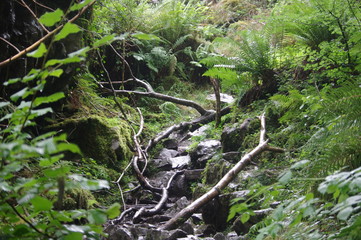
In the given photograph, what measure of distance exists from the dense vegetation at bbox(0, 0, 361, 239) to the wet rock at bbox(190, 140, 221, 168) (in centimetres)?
63

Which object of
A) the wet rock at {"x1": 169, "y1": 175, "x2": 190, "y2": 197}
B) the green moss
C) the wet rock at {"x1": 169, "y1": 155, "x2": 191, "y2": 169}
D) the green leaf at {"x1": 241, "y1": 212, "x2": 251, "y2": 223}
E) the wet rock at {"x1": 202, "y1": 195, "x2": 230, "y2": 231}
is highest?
the green leaf at {"x1": 241, "y1": 212, "x2": 251, "y2": 223}

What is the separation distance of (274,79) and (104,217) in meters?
4.79

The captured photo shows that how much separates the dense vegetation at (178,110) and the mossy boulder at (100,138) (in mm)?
18

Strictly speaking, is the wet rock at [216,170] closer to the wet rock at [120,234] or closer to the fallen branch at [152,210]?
the fallen branch at [152,210]

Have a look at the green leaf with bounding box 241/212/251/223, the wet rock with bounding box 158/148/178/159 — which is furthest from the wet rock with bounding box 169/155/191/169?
the green leaf with bounding box 241/212/251/223

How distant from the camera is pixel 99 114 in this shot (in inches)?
203

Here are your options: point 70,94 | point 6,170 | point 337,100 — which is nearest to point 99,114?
point 70,94

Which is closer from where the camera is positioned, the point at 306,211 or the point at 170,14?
the point at 306,211

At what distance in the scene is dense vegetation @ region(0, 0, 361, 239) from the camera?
1011 millimetres

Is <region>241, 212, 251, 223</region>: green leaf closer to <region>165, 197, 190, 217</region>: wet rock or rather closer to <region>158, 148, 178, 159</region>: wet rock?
<region>165, 197, 190, 217</region>: wet rock

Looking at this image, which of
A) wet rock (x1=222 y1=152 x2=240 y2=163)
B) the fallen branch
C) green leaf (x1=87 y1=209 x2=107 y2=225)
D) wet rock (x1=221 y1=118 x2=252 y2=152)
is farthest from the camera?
wet rock (x1=221 y1=118 x2=252 y2=152)

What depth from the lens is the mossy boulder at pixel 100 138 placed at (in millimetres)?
4465

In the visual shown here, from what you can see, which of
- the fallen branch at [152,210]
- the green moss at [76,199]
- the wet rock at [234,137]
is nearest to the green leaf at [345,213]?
the green moss at [76,199]

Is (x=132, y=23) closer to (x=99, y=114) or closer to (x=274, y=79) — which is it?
(x=99, y=114)
